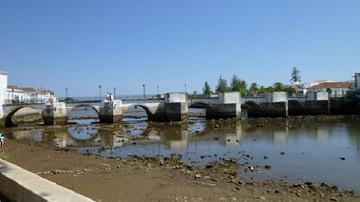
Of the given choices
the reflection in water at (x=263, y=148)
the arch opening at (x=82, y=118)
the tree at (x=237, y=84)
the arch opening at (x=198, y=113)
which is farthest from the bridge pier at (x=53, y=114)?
the tree at (x=237, y=84)

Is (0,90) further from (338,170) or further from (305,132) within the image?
(338,170)

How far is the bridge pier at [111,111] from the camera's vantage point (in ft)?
163

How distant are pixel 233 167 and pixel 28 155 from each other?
1203 centimetres

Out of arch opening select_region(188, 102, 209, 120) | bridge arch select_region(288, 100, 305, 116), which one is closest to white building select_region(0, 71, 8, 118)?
arch opening select_region(188, 102, 209, 120)

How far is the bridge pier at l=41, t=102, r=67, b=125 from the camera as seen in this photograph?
47750mm

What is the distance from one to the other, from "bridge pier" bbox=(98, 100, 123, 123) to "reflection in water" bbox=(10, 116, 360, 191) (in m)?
8.60

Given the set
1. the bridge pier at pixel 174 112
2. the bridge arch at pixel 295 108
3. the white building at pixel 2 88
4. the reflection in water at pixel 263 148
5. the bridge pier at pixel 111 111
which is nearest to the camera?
the reflection in water at pixel 263 148

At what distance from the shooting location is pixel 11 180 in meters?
6.81

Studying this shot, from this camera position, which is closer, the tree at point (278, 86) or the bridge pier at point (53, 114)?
the bridge pier at point (53, 114)

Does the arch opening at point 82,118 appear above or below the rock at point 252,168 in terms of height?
above

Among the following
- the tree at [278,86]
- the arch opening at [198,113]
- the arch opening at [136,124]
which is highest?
the tree at [278,86]

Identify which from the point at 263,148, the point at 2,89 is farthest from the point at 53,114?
the point at 263,148

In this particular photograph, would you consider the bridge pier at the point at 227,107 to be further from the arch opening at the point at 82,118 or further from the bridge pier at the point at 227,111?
the arch opening at the point at 82,118

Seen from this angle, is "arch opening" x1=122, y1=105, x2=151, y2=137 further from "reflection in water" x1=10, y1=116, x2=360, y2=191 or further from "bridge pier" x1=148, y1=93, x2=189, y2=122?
"reflection in water" x1=10, y1=116, x2=360, y2=191
